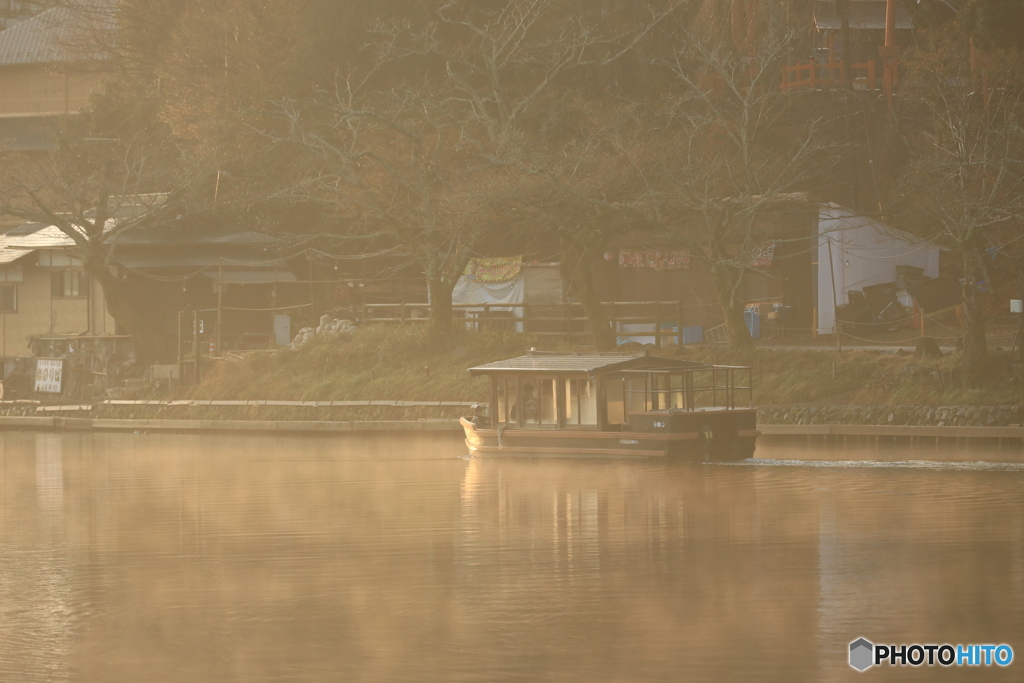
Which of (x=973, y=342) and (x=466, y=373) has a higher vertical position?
→ (x=973, y=342)

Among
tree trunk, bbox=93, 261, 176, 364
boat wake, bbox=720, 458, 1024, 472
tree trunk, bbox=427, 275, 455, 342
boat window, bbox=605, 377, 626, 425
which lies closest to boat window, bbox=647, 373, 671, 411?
boat window, bbox=605, 377, 626, 425

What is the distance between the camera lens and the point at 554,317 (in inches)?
1650

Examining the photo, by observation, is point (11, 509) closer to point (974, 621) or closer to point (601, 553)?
point (601, 553)

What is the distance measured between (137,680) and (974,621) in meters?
8.29

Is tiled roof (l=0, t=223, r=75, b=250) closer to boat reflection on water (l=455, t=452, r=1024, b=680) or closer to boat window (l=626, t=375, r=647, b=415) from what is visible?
boat window (l=626, t=375, r=647, b=415)

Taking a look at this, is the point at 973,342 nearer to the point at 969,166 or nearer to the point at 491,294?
the point at 969,166

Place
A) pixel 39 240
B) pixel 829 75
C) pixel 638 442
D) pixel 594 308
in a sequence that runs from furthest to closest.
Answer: pixel 39 240 < pixel 829 75 < pixel 594 308 < pixel 638 442

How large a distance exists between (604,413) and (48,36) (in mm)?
46023

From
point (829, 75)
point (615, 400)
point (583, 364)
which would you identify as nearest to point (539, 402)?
point (583, 364)

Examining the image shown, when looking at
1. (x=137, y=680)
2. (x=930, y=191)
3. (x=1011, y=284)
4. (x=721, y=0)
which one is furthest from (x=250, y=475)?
(x=721, y=0)

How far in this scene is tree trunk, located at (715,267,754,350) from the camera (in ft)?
118

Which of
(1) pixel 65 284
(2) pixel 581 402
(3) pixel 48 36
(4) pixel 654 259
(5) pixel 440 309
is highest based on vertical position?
(3) pixel 48 36

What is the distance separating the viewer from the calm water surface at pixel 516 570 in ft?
42.4

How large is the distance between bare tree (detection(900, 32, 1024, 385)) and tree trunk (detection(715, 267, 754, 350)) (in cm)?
545
